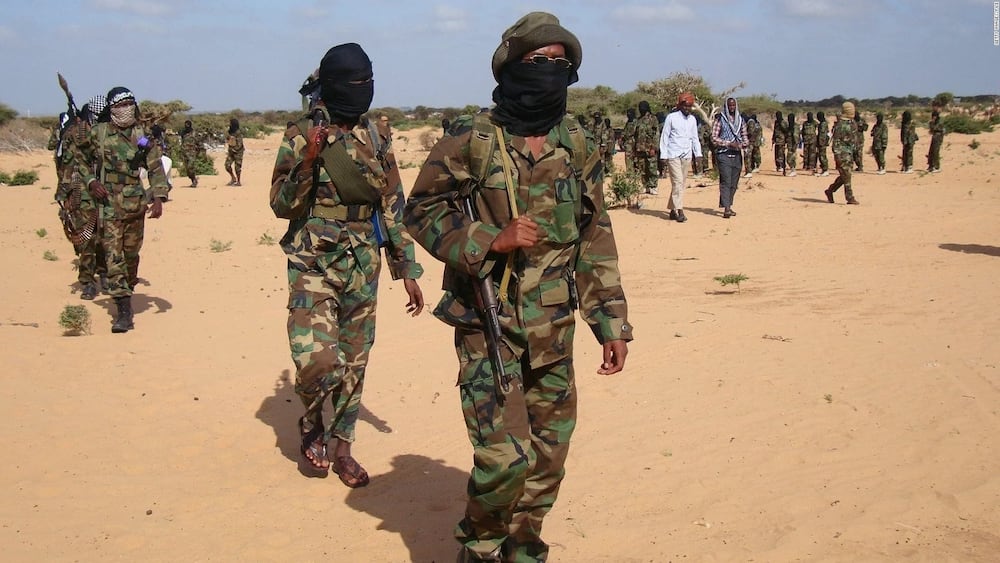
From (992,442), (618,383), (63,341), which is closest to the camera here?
(992,442)

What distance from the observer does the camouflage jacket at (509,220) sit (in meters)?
3.28

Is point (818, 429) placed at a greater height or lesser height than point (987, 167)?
lesser

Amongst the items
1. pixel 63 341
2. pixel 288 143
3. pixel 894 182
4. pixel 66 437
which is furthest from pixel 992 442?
pixel 894 182

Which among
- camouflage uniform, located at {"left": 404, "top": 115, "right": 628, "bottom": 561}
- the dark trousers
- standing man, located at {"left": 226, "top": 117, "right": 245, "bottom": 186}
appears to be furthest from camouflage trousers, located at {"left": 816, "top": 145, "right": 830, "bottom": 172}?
camouflage uniform, located at {"left": 404, "top": 115, "right": 628, "bottom": 561}

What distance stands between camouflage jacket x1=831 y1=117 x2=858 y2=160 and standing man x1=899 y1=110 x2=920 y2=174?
19.7 ft

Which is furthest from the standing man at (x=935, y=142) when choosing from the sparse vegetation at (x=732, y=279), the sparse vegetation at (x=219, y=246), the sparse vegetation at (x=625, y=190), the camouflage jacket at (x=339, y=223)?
the camouflage jacket at (x=339, y=223)

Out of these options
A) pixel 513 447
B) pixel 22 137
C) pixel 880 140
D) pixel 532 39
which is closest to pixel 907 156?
pixel 880 140

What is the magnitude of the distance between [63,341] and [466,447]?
14.6ft

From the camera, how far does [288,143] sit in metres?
4.79

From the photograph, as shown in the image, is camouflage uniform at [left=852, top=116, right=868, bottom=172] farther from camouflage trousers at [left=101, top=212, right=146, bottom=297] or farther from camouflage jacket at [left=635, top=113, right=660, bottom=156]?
camouflage trousers at [left=101, top=212, right=146, bottom=297]

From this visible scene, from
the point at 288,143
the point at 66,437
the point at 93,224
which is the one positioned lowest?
the point at 66,437

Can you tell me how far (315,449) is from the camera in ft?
16.6

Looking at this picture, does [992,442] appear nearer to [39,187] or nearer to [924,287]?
[924,287]

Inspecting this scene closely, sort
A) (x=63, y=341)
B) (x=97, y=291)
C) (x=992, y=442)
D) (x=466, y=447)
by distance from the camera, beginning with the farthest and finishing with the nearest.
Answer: (x=97, y=291)
(x=63, y=341)
(x=466, y=447)
(x=992, y=442)
